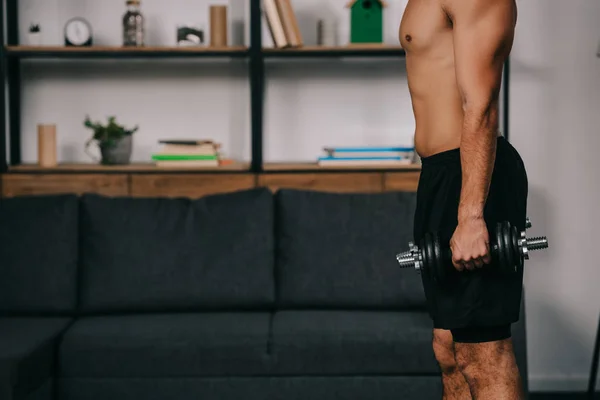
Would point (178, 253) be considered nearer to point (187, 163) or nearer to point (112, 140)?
point (187, 163)

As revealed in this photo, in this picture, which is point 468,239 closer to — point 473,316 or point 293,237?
point 473,316

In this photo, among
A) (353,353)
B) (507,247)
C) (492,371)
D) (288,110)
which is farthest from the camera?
(288,110)

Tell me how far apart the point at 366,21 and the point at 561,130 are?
3.11 feet

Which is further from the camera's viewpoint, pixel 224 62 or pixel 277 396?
pixel 224 62

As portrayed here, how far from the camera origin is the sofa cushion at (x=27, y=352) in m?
2.54

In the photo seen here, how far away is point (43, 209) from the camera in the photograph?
3271 millimetres

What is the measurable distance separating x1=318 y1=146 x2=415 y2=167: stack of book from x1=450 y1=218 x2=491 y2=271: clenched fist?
165 cm

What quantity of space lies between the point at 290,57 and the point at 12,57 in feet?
3.97

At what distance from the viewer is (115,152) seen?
363cm

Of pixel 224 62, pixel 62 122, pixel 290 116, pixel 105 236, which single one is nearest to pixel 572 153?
pixel 290 116

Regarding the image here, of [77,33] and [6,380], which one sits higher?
[77,33]

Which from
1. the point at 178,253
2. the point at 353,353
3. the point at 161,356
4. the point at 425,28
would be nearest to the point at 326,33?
the point at 178,253

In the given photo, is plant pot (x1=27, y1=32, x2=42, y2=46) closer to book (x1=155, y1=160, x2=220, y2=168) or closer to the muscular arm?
book (x1=155, y1=160, x2=220, y2=168)

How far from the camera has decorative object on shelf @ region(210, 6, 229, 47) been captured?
11.8 feet
